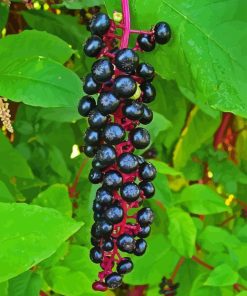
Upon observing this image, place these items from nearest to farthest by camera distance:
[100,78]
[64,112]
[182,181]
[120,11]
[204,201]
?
[100,78] < [120,11] < [64,112] < [204,201] < [182,181]

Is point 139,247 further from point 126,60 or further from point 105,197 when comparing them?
point 126,60

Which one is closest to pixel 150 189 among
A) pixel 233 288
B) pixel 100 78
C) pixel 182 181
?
pixel 100 78

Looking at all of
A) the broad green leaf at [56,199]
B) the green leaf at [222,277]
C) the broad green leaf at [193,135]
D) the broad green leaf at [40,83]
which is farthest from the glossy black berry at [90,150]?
the broad green leaf at [193,135]

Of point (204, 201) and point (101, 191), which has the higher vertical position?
point (101, 191)

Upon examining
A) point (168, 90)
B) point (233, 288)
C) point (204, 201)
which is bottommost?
point (233, 288)

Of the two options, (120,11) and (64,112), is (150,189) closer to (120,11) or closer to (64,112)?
(120,11)

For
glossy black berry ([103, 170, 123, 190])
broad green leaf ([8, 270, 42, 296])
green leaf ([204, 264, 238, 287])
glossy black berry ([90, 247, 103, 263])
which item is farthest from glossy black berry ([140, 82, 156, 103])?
green leaf ([204, 264, 238, 287])

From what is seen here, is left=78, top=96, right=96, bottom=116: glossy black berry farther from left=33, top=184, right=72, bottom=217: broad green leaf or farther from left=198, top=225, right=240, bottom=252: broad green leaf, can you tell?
left=198, top=225, right=240, bottom=252: broad green leaf
